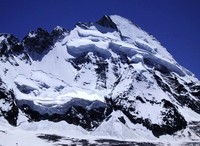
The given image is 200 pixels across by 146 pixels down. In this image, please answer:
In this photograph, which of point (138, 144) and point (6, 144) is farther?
point (138, 144)

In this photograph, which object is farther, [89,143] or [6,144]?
[89,143]

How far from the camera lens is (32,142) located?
18325 cm

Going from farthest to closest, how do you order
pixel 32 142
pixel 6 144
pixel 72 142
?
pixel 72 142
pixel 32 142
pixel 6 144

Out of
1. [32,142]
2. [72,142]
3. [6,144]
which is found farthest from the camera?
[72,142]

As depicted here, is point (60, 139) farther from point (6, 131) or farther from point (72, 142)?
point (6, 131)

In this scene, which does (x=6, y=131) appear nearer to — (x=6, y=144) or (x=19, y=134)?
(x=19, y=134)

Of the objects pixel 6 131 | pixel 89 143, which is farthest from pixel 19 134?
pixel 89 143

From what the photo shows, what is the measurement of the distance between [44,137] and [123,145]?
36.4 m

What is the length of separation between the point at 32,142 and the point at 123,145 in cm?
4067

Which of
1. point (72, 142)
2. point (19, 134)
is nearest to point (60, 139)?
point (72, 142)

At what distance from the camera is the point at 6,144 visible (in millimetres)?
171375

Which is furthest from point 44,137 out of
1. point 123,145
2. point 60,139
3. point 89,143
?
point 123,145

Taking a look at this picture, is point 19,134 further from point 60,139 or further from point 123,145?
point 123,145

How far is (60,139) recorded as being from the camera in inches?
7810
